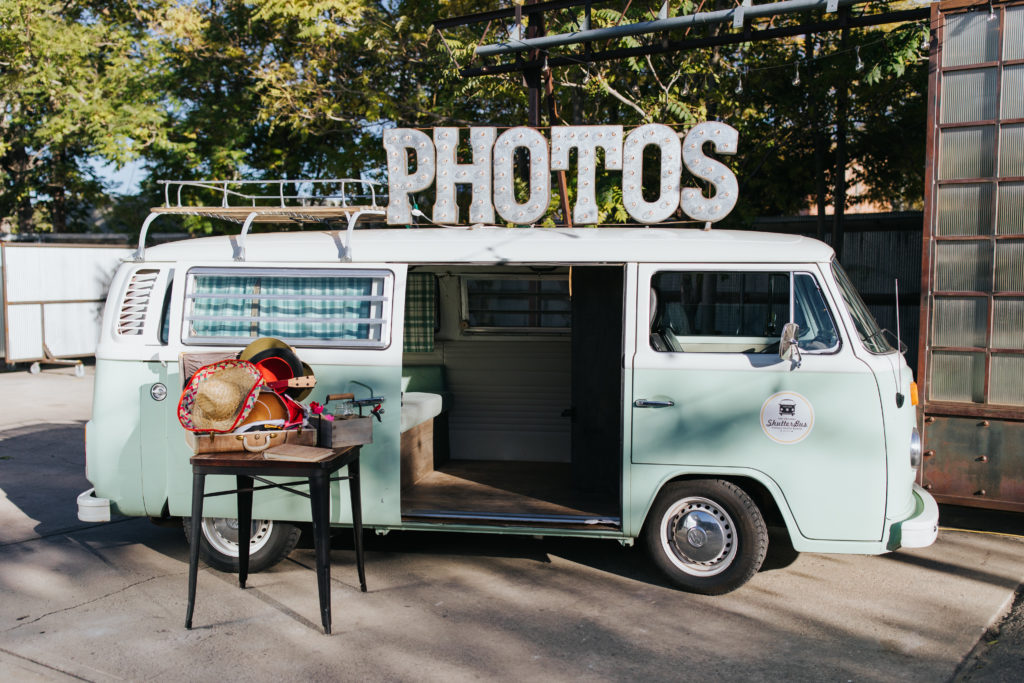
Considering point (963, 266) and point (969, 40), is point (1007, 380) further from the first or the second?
point (969, 40)

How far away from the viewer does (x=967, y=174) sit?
656 centimetres

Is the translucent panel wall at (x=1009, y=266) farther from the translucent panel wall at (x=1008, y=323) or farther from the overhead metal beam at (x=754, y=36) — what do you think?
the overhead metal beam at (x=754, y=36)

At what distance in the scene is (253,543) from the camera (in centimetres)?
609

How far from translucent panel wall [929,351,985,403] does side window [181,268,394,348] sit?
401cm

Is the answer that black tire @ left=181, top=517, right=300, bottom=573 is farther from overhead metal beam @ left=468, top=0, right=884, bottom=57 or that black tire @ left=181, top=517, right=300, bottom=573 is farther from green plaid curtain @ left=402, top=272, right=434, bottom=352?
overhead metal beam @ left=468, top=0, right=884, bottom=57

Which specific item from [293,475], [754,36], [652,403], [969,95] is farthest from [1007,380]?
[293,475]

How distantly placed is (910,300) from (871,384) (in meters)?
9.08

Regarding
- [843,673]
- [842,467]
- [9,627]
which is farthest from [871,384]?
[9,627]

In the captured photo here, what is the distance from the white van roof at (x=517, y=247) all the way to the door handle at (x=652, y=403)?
2.89 ft

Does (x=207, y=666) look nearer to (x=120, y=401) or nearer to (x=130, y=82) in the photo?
(x=120, y=401)

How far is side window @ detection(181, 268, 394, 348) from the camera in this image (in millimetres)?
5969

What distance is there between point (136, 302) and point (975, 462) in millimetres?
5921

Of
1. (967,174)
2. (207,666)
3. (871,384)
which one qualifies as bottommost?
(207,666)

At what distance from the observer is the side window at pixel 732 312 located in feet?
18.0
